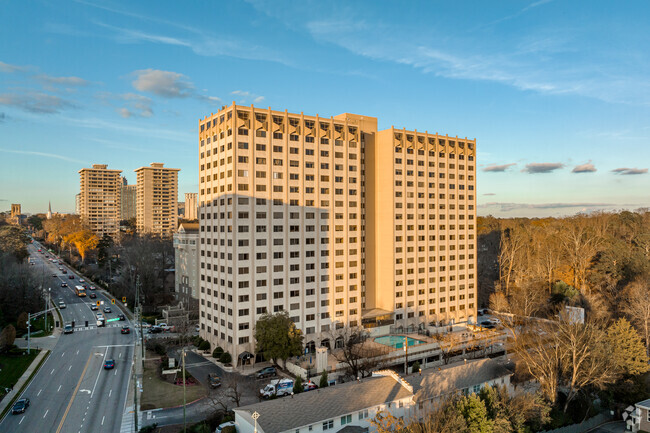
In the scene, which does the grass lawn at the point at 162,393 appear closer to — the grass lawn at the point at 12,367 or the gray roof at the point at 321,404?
the gray roof at the point at 321,404

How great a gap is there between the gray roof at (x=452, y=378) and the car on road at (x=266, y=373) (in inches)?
815

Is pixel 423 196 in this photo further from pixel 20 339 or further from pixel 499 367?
pixel 20 339

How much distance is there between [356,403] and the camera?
41375 mm

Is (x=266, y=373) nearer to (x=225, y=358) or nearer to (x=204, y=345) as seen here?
(x=225, y=358)

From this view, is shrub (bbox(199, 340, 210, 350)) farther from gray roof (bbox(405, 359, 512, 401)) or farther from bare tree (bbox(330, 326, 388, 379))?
gray roof (bbox(405, 359, 512, 401))

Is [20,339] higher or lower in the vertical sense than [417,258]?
lower

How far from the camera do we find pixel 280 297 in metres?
68.5

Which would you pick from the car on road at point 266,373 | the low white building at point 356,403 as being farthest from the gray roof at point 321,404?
the car on road at point 266,373

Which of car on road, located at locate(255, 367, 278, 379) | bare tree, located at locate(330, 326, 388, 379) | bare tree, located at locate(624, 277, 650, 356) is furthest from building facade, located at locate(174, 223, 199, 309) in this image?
bare tree, located at locate(624, 277, 650, 356)

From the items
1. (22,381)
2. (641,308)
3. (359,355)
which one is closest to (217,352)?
(359,355)

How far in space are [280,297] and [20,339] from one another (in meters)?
48.4

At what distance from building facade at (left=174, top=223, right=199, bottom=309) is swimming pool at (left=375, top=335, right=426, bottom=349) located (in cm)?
4184

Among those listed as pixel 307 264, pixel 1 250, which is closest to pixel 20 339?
pixel 1 250

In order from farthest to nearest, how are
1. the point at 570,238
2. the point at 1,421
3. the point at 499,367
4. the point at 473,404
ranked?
the point at 570,238, the point at 499,367, the point at 1,421, the point at 473,404
